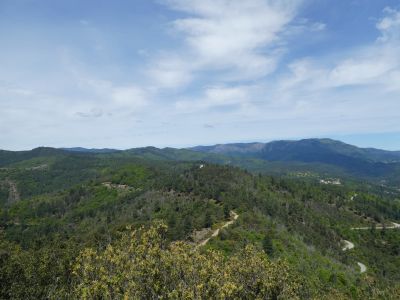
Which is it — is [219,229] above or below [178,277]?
below

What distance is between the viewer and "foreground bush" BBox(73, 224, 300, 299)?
26875 mm

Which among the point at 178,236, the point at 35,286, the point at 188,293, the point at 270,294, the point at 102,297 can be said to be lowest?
the point at 178,236

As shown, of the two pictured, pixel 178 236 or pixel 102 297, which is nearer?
pixel 102 297

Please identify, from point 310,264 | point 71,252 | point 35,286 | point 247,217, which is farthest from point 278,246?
point 35,286

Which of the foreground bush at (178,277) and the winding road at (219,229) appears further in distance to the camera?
the winding road at (219,229)

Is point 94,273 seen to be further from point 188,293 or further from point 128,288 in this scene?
point 188,293

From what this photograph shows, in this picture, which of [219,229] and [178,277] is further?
[219,229]

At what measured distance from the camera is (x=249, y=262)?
34938 millimetres

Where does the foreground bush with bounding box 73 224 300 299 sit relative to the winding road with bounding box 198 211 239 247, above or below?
above

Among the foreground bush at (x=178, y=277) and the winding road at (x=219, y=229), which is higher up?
the foreground bush at (x=178, y=277)

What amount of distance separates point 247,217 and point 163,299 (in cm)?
12510

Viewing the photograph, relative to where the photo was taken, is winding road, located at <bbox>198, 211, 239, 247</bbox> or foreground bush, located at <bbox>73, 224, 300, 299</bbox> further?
winding road, located at <bbox>198, 211, 239, 247</bbox>

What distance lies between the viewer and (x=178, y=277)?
98.6ft

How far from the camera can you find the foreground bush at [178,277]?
2688cm
